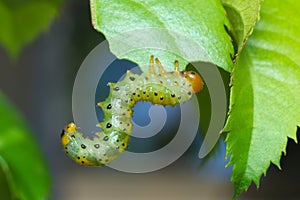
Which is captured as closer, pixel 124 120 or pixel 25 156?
pixel 124 120

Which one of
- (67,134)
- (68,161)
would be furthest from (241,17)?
(68,161)

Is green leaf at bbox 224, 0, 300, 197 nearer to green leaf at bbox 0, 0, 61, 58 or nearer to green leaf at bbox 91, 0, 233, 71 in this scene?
green leaf at bbox 91, 0, 233, 71

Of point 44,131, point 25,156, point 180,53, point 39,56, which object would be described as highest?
point 180,53

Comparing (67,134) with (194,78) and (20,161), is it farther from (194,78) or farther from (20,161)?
(20,161)

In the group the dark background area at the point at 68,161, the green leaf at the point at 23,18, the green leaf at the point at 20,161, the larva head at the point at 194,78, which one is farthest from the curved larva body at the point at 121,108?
the dark background area at the point at 68,161

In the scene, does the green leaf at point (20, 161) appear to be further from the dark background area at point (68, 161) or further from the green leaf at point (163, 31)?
the dark background area at point (68, 161)

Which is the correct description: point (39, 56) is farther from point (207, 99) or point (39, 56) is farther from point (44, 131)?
point (207, 99)

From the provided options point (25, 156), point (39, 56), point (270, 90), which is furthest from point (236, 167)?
point (39, 56)
